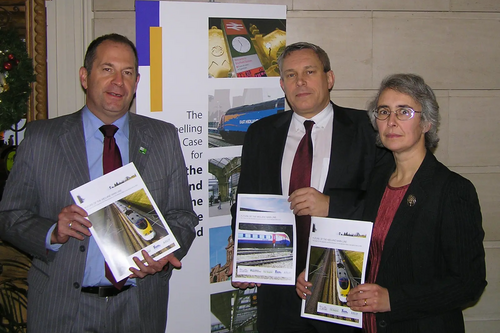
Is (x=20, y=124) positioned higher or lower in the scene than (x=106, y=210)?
higher

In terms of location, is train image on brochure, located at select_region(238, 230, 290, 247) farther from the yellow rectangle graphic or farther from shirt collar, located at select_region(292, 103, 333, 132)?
the yellow rectangle graphic

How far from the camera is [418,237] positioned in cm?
191

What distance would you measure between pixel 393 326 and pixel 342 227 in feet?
1.70

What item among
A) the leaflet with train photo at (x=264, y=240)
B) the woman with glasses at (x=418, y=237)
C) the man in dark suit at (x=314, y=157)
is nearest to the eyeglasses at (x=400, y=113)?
the woman with glasses at (x=418, y=237)

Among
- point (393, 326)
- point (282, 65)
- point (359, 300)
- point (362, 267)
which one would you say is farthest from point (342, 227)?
point (282, 65)

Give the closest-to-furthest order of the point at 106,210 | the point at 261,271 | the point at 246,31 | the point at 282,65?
1. the point at 106,210
2. the point at 261,271
3. the point at 282,65
4. the point at 246,31

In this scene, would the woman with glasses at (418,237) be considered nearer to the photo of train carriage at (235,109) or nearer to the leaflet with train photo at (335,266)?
the leaflet with train photo at (335,266)

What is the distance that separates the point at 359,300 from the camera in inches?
76.1

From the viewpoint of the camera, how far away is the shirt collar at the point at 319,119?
8.44ft

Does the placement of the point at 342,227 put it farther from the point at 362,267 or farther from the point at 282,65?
the point at 282,65

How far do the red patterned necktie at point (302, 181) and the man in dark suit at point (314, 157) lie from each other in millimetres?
20

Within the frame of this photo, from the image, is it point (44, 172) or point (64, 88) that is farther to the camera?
point (64, 88)

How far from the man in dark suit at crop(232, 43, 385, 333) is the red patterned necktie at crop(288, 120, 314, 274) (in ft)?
0.07

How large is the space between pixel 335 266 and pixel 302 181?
1.89 feet
